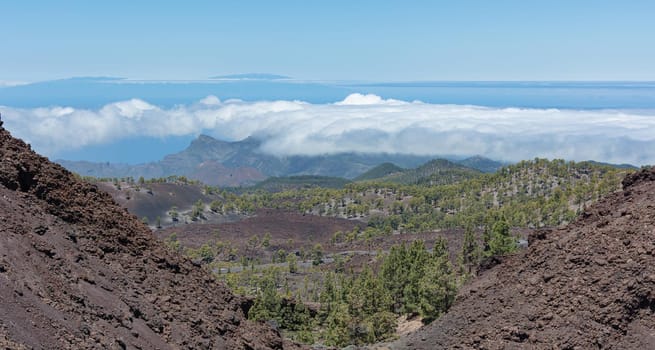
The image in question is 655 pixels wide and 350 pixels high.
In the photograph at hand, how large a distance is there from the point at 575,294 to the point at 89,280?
22.1 meters

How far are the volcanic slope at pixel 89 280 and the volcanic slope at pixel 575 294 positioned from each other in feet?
36.2

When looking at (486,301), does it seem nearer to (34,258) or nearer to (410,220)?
(34,258)

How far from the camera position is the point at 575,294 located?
26.6 meters

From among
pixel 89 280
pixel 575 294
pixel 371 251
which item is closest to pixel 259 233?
pixel 371 251

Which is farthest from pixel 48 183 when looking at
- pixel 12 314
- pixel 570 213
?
pixel 570 213

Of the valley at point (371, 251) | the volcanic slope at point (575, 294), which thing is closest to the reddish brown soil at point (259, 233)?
the valley at point (371, 251)

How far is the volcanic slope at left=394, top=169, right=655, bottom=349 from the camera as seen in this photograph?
2425cm

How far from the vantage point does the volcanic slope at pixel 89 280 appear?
1672 centimetres

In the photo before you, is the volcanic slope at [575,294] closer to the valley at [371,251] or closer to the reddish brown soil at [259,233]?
the valley at [371,251]

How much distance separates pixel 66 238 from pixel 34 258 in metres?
3.39

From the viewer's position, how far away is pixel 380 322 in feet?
145

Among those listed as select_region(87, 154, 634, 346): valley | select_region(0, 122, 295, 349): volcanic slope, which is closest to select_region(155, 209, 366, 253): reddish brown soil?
select_region(87, 154, 634, 346): valley

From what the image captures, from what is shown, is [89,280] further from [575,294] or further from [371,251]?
[371,251]

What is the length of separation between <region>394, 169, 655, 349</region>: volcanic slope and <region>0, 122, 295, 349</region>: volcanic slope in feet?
36.2
